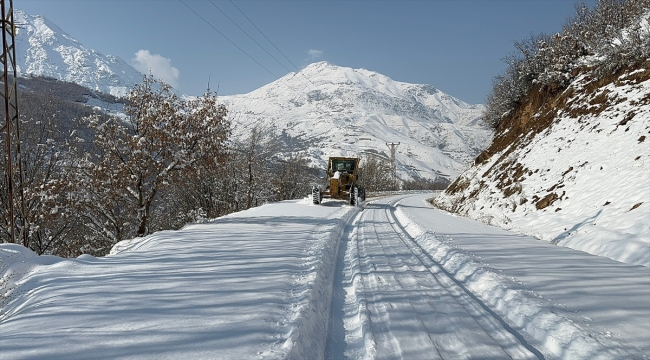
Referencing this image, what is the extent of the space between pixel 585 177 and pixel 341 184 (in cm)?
1301

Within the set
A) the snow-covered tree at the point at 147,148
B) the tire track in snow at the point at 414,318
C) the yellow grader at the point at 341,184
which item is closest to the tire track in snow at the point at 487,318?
the tire track in snow at the point at 414,318

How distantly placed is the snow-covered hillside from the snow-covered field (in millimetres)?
1497

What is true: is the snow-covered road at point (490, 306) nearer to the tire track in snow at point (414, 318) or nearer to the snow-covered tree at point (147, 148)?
the tire track in snow at point (414, 318)

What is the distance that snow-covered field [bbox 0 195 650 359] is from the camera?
126 inches

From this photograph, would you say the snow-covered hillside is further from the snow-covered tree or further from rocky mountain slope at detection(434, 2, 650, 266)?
the snow-covered tree

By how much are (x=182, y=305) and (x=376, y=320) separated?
88.5 inches

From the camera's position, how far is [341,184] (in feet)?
70.8

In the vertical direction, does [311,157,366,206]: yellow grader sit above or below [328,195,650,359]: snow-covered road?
above

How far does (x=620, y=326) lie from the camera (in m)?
3.69

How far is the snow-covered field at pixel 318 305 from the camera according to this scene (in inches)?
126

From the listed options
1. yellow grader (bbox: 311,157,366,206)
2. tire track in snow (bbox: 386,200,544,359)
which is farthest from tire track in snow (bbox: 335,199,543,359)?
yellow grader (bbox: 311,157,366,206)

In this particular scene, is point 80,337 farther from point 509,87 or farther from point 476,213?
point 509,87

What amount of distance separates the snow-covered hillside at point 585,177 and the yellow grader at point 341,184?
6256 mm

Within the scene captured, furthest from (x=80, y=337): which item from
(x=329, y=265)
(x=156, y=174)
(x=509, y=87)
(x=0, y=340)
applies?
(x=509, y=87)
